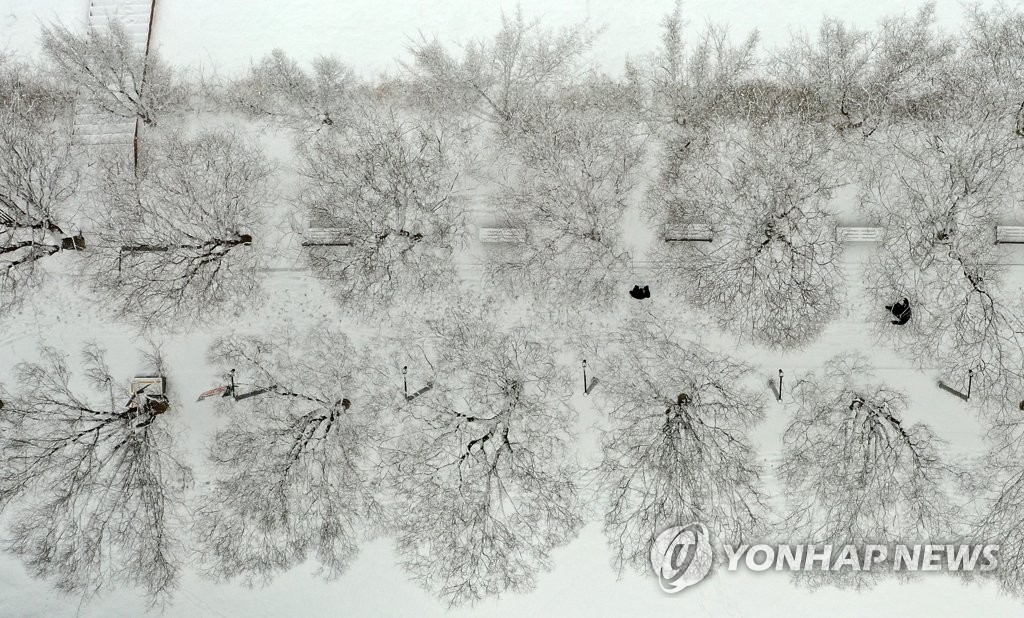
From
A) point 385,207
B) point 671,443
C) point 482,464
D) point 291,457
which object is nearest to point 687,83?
point 385,207

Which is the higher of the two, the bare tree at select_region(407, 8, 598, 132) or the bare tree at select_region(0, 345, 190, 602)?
the bare tree at select_region(407, 8, 598, 132)

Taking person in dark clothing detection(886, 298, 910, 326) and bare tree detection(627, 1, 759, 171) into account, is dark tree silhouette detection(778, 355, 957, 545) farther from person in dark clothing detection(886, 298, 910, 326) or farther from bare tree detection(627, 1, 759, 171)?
bare tree detection(627, 1, 759, 171)

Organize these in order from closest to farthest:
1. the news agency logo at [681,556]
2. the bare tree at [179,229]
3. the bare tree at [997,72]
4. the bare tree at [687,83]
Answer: the bare tree at [997,72]
the news agency logo at [681,556]
the bare tree at [179,229]
the bare tree at [687,83]

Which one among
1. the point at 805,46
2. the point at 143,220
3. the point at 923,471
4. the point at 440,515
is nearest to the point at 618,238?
the point at 805,46

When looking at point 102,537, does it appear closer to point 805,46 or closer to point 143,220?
point 143,220

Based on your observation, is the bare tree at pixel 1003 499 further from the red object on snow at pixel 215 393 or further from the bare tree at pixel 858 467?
the red object on snow at pixel 215 393

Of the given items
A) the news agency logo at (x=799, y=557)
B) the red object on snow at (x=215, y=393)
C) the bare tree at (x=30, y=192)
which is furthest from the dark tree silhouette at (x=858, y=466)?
the bare tree at (x=30, y=192)

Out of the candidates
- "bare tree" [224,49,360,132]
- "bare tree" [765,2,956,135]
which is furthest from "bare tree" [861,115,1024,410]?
"bare tree" [224,49,360,132]
